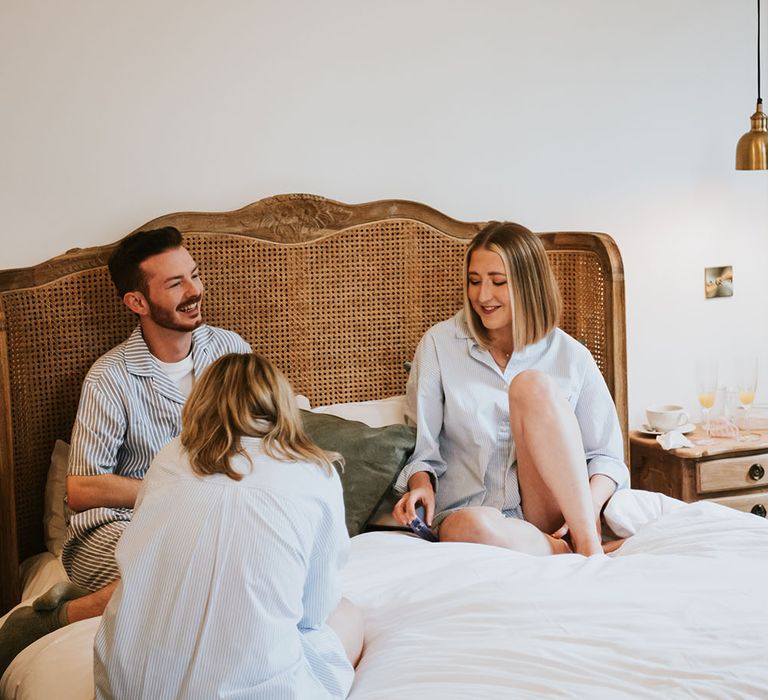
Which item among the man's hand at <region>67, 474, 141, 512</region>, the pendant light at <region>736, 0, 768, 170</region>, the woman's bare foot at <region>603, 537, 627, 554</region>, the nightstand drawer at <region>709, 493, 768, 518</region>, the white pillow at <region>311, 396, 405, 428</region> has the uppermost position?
the pendant light at <region>736, 0, 768, 170</region>

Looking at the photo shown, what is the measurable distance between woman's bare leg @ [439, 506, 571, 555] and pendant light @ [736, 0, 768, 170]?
4.40ft

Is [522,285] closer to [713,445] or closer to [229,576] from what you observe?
[713,445]

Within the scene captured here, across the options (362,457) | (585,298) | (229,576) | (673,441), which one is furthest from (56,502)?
(673,441)

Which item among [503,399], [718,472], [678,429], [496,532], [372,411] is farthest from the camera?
[678,429]

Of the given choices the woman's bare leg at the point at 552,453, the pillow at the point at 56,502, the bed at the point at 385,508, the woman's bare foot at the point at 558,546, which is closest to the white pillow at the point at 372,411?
the bed at the point at 385,508

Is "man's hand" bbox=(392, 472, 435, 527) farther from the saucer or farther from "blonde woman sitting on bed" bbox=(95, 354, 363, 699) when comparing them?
the saucer

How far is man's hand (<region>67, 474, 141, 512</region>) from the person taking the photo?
1.96 metres

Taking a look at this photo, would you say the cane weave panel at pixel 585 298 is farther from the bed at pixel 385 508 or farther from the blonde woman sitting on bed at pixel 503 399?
the blonde woman sitting on bed at pixel 503 399

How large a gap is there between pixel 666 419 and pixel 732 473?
0.24 meters

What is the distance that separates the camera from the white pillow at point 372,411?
2367 millimetres

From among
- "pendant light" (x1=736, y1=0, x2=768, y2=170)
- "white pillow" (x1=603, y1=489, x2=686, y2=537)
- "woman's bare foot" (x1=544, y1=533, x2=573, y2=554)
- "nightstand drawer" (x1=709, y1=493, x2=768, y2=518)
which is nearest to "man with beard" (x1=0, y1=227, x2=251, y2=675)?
"woman's bare foot" (x1=544, y1=533, x2=573, y2=554)

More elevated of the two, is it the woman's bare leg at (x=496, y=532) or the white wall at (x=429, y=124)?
the white wall at (x=429, y=124)

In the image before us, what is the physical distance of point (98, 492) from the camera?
1960 millimetres

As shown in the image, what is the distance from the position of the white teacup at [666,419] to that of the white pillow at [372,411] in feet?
2.68
